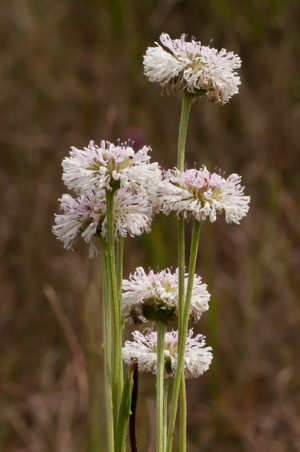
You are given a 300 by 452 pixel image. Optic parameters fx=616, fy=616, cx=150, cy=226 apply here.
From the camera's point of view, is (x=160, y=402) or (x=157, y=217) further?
(x=157, y=217)

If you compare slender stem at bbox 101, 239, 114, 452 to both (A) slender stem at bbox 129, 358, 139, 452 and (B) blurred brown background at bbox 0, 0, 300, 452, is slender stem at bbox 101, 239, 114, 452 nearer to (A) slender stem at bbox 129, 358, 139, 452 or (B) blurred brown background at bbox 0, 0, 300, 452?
(A) slender stem at bbox 129, 358, 139, 452

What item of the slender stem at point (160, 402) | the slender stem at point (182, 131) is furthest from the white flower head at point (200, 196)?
the slender stem at point (160, 402)

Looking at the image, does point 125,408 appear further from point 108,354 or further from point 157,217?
point 157,217

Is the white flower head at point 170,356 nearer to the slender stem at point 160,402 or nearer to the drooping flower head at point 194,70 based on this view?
the slender stem at point 160,402

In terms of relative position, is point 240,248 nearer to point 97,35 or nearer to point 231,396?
point 231,396

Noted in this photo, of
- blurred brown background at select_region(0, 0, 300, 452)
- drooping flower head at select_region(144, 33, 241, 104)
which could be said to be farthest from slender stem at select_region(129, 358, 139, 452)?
blurred brown background at select_region(0, 0, 300, 452)

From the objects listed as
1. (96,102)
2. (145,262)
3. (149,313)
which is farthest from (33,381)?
(149,313)

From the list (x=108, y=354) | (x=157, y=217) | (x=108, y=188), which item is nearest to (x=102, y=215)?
(x=108, y=188)
